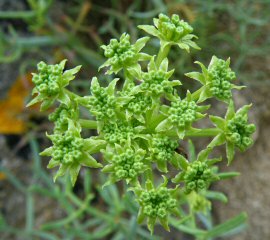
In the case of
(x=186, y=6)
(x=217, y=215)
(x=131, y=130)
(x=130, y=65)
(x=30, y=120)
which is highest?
(x=186, y=6)

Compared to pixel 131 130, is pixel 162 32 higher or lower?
higher

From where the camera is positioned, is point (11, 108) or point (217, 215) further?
point (11, 108)

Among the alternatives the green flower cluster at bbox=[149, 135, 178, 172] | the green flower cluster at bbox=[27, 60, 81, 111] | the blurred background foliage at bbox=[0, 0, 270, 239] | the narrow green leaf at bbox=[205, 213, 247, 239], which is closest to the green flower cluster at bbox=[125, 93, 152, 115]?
the green flower cluster at bbox=[149, 135, 178, 172]

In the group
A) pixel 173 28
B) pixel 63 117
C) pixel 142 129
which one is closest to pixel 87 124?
pixel 63 117

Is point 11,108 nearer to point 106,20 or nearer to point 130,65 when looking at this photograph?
point 106,20

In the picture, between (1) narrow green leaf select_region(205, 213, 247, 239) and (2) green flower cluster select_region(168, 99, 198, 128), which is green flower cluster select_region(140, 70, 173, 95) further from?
(1) narrow green leaf select_region(205, 213, 247, 239)

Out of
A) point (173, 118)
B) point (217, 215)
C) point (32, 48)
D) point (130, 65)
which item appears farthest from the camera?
point (32, 48)

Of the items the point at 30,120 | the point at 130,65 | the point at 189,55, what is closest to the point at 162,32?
the point at 130,65
